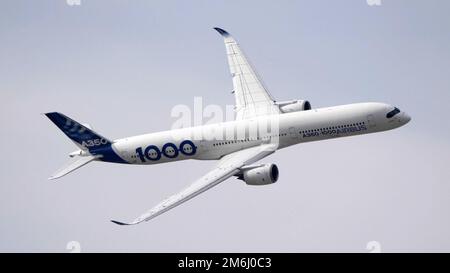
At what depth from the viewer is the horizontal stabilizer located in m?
124

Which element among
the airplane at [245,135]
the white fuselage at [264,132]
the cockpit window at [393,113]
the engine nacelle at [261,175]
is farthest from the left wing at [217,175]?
the cockpit window at [393,113]

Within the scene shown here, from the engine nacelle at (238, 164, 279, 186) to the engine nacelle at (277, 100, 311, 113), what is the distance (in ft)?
49.6

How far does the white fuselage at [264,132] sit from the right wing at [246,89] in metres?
6.73

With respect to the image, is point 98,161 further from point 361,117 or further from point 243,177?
point 361,117

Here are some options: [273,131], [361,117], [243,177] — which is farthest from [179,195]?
[361,117]

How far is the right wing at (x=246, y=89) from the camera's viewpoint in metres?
130

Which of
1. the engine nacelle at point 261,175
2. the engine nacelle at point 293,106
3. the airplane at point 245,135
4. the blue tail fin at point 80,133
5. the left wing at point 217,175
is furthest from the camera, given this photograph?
the blue tail fin at point 80,133

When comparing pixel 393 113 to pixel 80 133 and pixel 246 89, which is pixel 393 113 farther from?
pixel 80 133

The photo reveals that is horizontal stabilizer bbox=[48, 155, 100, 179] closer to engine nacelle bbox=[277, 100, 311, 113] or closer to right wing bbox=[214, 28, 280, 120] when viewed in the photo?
right wing bbox=[214, 28, 280, 120]

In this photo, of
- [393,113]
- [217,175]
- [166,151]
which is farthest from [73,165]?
[393,113]

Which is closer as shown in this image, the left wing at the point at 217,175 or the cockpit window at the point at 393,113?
the left wing at the point at 217,175

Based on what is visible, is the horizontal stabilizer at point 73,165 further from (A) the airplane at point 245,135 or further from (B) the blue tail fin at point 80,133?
(B) the blue tail fin at point 80,133

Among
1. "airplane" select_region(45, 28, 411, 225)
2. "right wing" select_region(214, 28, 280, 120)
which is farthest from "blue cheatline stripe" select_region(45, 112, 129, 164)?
"right wing" select_region(214, 28, 280, 120)

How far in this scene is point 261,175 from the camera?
114688 millimetres
